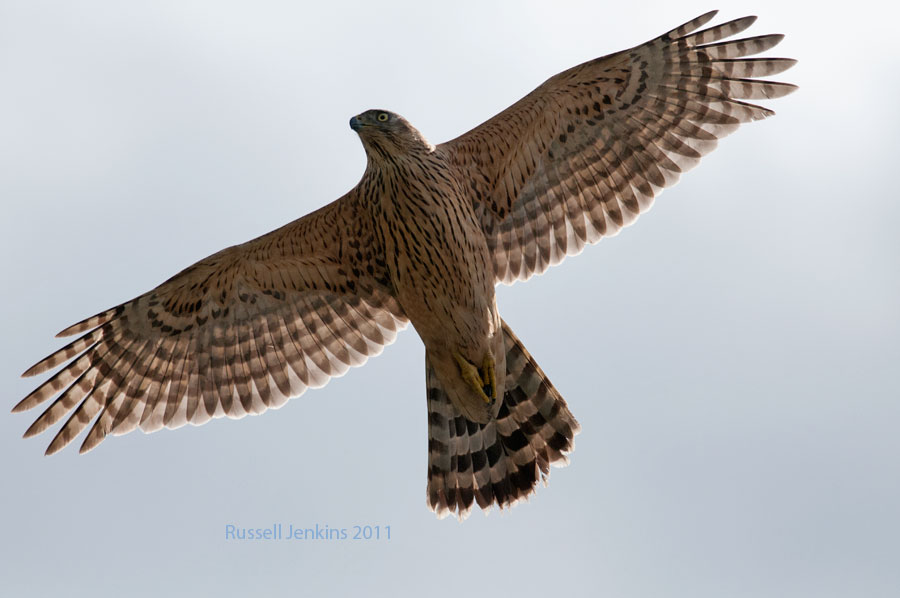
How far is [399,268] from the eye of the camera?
9.62 meters

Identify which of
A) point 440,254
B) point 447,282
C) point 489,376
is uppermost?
point 440,254

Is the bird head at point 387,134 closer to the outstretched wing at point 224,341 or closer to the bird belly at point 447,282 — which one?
the bird belly at point 447,282

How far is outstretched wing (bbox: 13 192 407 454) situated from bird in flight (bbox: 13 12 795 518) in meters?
0.01

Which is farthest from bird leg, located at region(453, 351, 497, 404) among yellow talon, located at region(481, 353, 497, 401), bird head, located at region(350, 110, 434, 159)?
bird head, located at region(350, 110, 434, 159)

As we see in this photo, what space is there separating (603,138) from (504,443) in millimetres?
2809

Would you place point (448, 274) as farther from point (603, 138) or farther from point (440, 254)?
point (603, 138)

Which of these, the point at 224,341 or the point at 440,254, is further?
the point at 224,341

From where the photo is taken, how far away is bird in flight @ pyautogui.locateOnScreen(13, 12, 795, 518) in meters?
9.48

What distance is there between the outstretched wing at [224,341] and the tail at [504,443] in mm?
1008

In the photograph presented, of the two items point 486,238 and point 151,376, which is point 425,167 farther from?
point 151,376

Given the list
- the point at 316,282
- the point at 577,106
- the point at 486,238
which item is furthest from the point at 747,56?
the point at 316,282

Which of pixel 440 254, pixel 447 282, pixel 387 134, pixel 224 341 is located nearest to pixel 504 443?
pixel 447 282

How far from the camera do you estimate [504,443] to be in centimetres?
1040

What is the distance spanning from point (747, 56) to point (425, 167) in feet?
9.31
